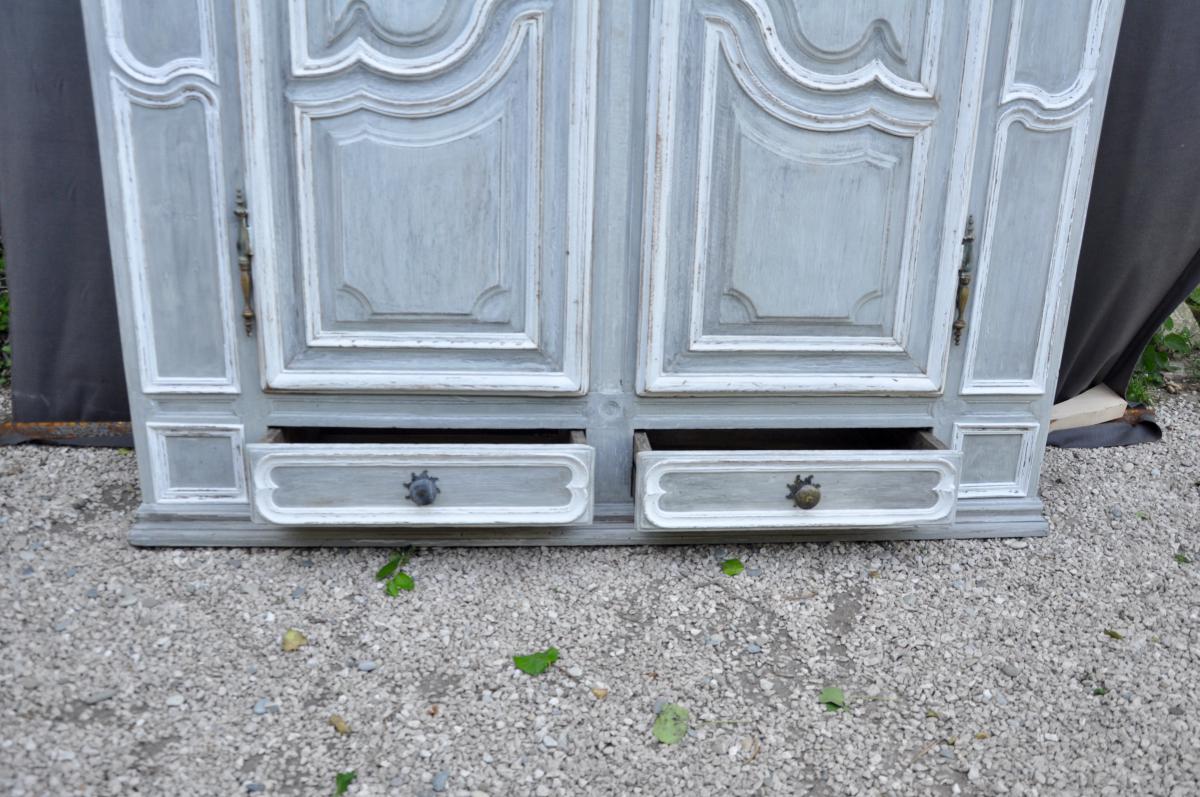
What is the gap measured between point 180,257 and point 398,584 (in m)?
0.90

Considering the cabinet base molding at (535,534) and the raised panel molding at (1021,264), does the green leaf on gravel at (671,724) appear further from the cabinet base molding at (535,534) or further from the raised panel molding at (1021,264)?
the raised panel molding at (1021,264)

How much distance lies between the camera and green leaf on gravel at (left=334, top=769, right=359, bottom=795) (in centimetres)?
141

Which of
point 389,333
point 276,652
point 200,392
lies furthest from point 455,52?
point 276,652

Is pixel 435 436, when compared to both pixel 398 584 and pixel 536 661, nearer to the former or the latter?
pixel 398 584

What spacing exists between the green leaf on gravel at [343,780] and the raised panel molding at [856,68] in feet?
5.46

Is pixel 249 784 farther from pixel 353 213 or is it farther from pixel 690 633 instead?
pixel 353 213

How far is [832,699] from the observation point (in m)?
1.67

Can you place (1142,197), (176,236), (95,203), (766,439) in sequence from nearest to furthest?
(176,236), (766,439), (95,203), (1142,197)

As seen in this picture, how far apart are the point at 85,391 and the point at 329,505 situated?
1.35 m

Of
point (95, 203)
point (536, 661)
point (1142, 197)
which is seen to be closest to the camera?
point (536, 661)

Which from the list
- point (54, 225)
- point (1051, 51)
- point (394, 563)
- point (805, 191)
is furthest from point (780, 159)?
point (54, 225)

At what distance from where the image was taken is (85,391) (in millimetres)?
2752

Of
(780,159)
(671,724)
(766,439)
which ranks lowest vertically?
(671,724)

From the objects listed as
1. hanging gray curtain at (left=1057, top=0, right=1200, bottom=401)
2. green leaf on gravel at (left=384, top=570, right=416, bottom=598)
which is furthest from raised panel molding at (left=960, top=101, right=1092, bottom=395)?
green leaf on gravel at (left=384, top=570, right=416, bottom=598)
